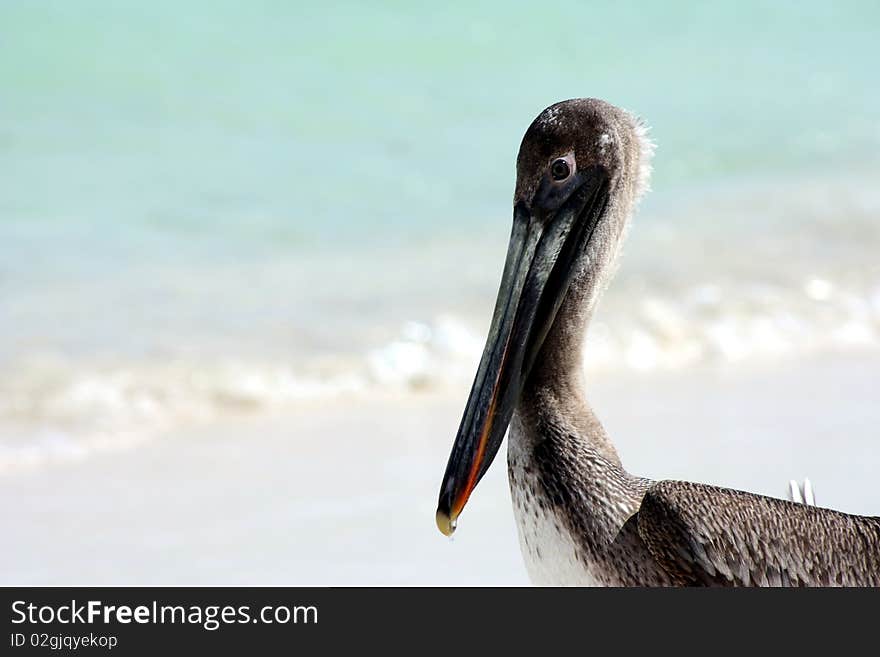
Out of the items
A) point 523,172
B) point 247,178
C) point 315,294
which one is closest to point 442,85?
point 247,178

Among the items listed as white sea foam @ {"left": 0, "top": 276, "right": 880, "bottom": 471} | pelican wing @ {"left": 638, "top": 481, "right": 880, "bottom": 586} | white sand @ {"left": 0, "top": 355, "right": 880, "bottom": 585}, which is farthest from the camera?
white sea foam @ {"left": 0, "top": 276, "right": 880, "bottom": 471}

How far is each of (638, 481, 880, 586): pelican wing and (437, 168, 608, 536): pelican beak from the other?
1.11ft

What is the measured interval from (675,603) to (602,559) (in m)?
0.16

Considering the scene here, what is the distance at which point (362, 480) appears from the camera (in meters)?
4.34

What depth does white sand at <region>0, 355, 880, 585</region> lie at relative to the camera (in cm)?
388

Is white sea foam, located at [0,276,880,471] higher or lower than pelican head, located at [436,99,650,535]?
higher

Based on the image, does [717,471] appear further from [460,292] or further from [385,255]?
[385,255]

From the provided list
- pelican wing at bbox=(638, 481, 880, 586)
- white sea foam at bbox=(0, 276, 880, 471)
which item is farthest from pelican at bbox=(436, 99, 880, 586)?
white sea foam at bbox=(0, 276, 880, 471)

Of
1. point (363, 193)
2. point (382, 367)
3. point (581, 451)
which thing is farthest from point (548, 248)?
point (363, 193)

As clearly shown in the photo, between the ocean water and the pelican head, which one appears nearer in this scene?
the pelican head

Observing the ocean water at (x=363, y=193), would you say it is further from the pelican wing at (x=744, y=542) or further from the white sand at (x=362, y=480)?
the pelican wing at (x=744, y=542)

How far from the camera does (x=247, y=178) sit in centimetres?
850

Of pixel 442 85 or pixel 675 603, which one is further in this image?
pixel 442 85

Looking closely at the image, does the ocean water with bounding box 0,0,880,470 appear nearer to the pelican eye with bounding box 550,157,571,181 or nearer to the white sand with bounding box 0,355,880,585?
the white sand with bounding box 0,355,880,585
